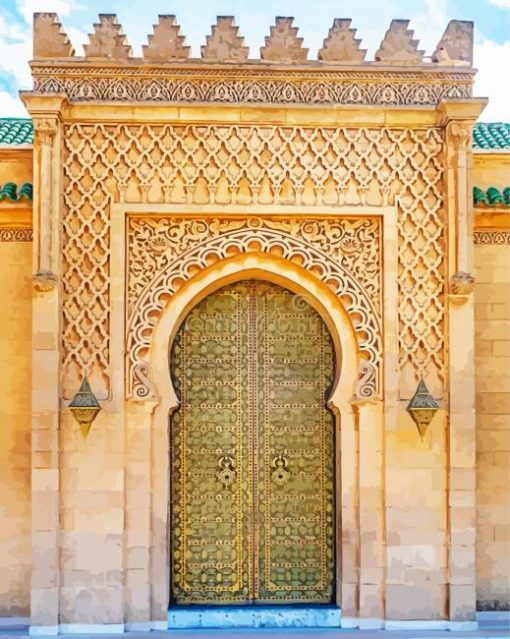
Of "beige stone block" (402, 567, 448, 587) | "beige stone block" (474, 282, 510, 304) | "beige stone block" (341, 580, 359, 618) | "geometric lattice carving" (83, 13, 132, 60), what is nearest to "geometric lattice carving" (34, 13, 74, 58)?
"geometric lattice carving" (83, 13, 132, 60)

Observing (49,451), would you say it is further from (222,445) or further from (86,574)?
(222,445)

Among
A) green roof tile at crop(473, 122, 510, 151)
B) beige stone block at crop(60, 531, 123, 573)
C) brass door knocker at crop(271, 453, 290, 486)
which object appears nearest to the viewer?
beige stone block at crop(60, 531, 123, 573)

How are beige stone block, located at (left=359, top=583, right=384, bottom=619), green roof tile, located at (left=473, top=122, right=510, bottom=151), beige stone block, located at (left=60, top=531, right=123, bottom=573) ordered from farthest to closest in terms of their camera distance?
green roof tile, located at (left=473, top=122, right=510, bottom=151)
beige stone block, located at (left=359, top=583, right=384, bottom=619)
beige stone block, located at (left=60, top=531, right=123, bottom=573)

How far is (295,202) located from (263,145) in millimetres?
Answer: 515

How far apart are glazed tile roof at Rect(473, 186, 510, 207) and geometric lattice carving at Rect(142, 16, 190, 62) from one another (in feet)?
8.44

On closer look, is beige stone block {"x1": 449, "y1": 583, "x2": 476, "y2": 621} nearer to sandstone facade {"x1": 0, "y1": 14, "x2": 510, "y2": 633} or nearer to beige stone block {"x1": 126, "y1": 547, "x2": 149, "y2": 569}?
sandstone facade {"x1": 0, "y1": 14, "x2": 510, "y2": 633}

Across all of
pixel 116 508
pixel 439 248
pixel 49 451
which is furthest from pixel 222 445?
pixel 439 248

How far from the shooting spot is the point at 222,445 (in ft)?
20.9

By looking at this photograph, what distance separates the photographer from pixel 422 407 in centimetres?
590

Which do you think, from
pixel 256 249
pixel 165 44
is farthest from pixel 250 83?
pixel 256 249

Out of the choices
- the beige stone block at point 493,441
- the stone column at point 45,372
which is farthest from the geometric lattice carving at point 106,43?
the beige stone block at point 493,441

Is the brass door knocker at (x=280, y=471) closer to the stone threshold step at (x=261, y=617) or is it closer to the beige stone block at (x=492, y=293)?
the stone threshold step at (x=261, y=617)

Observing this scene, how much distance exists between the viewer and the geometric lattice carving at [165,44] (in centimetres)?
619

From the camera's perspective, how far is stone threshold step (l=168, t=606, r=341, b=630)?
20.2 feet
